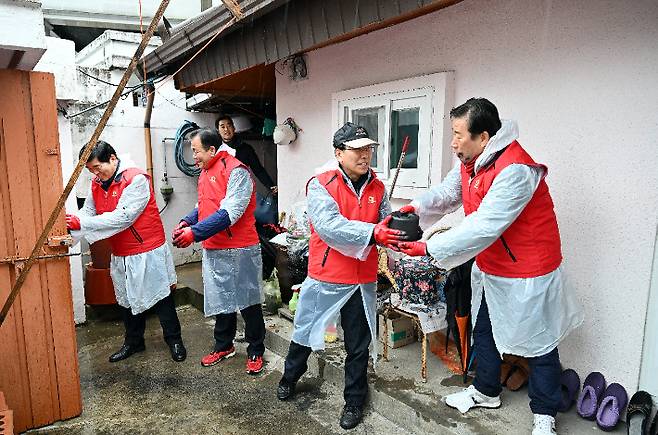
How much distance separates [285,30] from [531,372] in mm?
3805

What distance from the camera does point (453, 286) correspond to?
3336 mm

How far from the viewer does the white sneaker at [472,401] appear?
118 inches

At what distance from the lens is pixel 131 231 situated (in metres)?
4.02

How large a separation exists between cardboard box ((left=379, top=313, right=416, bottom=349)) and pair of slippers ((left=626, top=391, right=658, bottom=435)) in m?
1.77

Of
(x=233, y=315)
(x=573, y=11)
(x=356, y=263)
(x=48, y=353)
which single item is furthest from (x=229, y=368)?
(x=573, y=11)

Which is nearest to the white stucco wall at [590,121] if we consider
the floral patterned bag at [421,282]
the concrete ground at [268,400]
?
the concrete ground at [268,400]

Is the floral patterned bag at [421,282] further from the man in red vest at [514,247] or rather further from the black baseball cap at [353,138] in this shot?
the black baseball cap at [353,138]

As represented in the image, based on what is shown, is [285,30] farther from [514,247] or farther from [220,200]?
[514,247]

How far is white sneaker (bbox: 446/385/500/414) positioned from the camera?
300cm

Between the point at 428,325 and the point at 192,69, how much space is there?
5052 mm

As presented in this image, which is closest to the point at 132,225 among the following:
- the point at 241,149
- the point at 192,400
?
the point at 192,400

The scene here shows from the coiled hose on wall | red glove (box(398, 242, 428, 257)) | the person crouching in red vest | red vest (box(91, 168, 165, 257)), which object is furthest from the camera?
the coiled hose on wall

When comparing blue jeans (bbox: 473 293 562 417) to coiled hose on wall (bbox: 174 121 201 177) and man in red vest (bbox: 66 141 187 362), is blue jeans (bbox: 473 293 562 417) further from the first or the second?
coiled hose on wall (bbox: 174 121 201 177)

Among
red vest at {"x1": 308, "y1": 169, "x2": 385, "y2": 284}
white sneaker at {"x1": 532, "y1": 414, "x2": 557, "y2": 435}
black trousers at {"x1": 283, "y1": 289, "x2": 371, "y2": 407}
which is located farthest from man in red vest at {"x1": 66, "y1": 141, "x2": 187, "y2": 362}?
white sneaker at {"x1": 532, "y1": 414, "x2": 557, "y2": 435}
